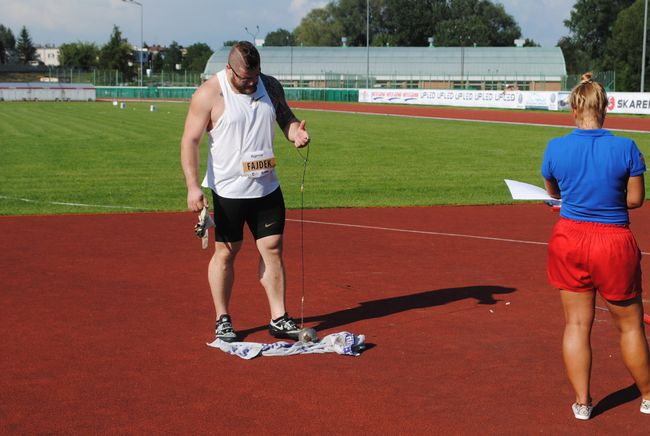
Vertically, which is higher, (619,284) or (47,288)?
(619,284)

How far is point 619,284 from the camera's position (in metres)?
5.19

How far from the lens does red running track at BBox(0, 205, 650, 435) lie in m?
5.42

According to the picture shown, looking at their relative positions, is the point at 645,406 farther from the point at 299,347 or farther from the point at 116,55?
the point at 116,55

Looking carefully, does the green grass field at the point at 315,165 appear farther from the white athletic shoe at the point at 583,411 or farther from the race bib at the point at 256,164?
the white athletic shoe at the point at 583,411

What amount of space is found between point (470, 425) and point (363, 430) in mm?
612

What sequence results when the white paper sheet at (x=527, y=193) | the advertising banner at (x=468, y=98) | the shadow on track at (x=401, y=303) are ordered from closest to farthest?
the white paper sheet at (x=527, y=193) → the shadow on track at (x=401, y=303) → the advertising banner at (x=468, y=98)

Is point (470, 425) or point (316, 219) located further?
point (316, 219)

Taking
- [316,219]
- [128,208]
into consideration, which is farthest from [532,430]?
[128,208]

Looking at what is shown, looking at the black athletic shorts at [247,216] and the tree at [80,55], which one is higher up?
the tree at [80,55]

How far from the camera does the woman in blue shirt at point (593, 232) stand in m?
5.16

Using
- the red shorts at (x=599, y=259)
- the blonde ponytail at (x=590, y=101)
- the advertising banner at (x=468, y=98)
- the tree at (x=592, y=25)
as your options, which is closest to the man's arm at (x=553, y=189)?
the red shorts at (x=599, y=259)

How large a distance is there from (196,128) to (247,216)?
779mm

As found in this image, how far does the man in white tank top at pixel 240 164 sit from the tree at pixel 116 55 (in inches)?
5255

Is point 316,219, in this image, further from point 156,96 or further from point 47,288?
point 156,96
